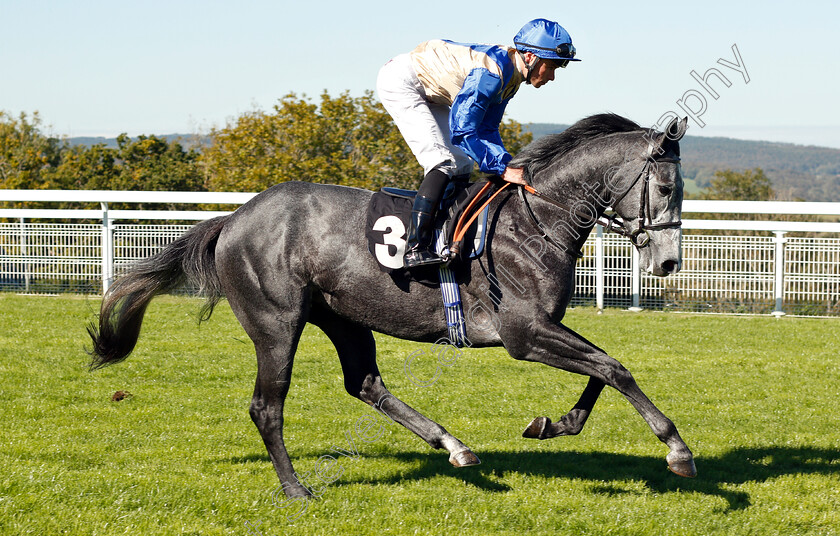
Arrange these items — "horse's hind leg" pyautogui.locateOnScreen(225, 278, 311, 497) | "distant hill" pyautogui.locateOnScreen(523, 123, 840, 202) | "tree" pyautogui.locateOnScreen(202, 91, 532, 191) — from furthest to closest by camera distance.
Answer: "distant hill" pyautogui.locateOnScreen(523, 123, 840, 202)
"tree" pyautogui.locateOnScreen(202, 91, 532, 191)
"horse's hind leg" pyautogui.locateOnScreen(225, 278, 311, 497)

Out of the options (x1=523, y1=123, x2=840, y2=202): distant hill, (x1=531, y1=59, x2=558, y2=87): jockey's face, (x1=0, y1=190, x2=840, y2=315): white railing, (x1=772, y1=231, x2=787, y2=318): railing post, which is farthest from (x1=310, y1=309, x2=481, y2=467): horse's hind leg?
(x1=523, y1=123, x2=840, y2=202): distant hill

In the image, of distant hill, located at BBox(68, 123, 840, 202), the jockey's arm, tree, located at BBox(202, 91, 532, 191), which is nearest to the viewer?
the jockey's arm

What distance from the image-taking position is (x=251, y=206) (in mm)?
4980

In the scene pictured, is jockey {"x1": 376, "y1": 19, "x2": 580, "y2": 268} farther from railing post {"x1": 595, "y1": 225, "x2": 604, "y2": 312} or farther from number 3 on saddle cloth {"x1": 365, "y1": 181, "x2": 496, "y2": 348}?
railing post {"x1": 595, "y1": 225, "x2": 604, "y2": 312}

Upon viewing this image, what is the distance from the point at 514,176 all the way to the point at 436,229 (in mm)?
486

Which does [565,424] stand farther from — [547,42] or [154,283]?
[154,283]

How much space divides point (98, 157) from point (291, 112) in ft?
28.4

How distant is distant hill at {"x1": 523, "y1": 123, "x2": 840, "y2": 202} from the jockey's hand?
74.0 metres

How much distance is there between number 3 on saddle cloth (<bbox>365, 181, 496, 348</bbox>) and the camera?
4.55 m

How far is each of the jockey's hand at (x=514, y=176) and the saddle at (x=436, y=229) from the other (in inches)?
6.0

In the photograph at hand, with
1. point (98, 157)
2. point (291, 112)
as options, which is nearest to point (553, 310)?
point (291, 112)

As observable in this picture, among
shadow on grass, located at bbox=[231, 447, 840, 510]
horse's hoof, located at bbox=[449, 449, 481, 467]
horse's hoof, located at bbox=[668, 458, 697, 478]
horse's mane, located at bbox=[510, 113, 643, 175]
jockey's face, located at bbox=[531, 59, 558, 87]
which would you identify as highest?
jockey's face, located at bbox=[531, 59, 558, 87]

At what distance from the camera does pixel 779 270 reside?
12477 millimetres

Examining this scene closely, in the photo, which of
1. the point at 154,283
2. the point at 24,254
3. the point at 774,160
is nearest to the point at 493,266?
the point at 154,283
